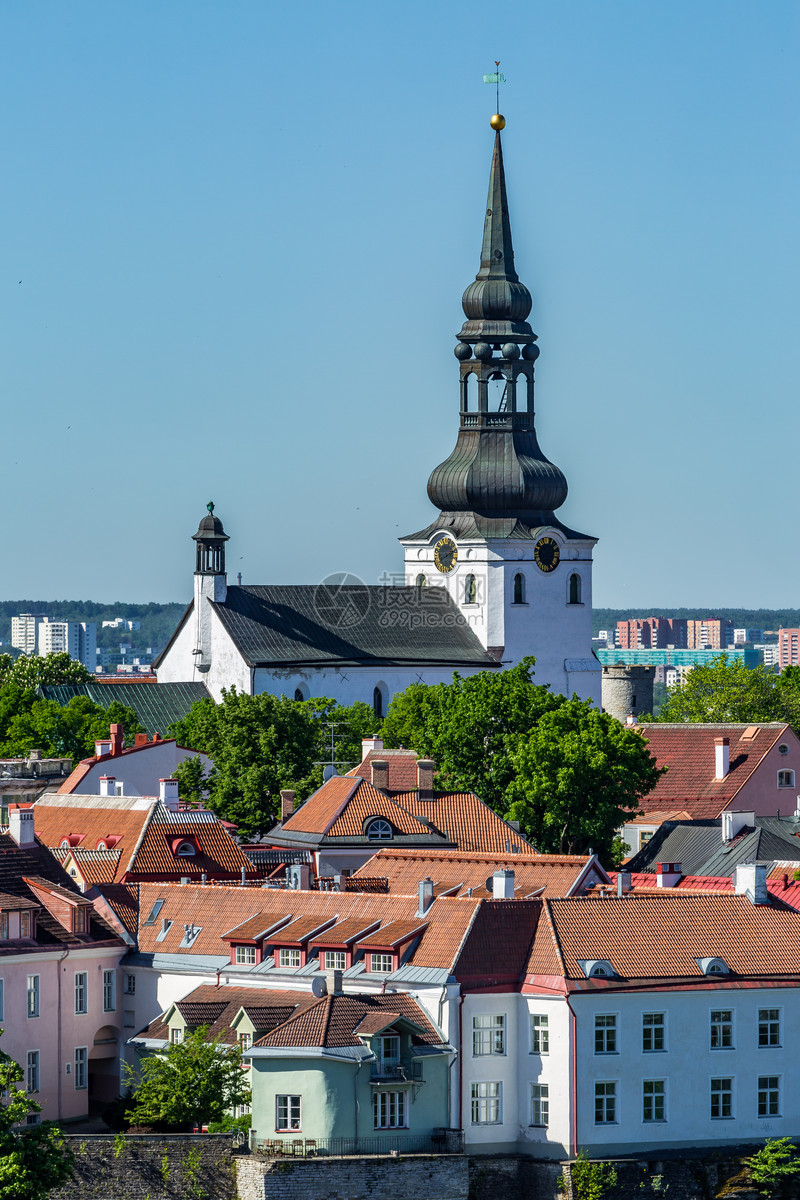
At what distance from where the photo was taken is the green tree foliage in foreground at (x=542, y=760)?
337 feet

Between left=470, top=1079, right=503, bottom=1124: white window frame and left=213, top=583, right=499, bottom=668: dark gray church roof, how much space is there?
79.8 meters

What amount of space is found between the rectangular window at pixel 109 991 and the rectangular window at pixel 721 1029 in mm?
15718

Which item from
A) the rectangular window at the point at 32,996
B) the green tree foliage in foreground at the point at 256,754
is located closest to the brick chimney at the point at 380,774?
the green tree foliage in foreground at the point at 256,754

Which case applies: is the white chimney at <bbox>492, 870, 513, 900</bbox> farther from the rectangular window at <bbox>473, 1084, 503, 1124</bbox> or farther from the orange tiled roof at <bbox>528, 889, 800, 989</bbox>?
the rectangular window at <bbox>473, 1084, 503, 1124</bbox>

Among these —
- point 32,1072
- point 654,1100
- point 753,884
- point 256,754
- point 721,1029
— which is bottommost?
point 654,1100

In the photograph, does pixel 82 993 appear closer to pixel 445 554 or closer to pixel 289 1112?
pixel 289 1112

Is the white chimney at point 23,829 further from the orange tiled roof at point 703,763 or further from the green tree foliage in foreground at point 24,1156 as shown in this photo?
the orange tiled roof at point 703,763

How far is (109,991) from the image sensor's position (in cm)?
7419

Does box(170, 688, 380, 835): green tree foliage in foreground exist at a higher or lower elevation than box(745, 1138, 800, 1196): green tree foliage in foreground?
higher

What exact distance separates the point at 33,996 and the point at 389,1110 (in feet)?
34.6

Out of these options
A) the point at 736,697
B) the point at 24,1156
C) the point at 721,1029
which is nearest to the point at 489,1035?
the point at 721,1029

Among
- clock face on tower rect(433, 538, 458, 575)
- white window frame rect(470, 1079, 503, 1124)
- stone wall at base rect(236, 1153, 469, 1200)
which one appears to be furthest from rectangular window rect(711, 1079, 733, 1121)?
clock face on tower rect(433, 538, 458, 575)

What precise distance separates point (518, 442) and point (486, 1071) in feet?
299

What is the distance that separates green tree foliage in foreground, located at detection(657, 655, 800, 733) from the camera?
475 ft
